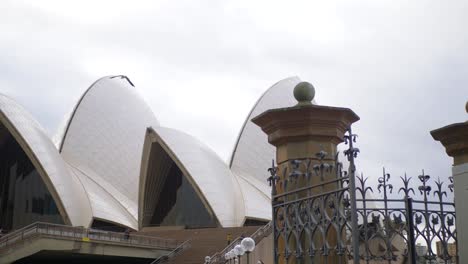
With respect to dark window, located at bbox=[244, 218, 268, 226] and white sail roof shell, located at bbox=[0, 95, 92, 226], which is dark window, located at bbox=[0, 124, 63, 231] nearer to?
white sail roof shell, located at bbox=[0, 95, 92, 226]

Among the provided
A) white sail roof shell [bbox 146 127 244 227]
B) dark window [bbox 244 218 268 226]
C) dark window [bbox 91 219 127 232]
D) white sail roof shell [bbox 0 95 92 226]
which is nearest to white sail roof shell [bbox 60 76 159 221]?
dark window [bbox 91 219 127 232]

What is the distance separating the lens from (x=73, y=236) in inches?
671

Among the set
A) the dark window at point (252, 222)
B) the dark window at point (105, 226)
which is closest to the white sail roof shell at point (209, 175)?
the dark window at point (252, 222)

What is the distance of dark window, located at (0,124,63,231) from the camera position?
26.2 meters

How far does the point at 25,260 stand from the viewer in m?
17.8

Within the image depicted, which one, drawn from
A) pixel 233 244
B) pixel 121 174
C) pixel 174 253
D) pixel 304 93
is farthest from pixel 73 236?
pixel 304 93

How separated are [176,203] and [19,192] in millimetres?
7321

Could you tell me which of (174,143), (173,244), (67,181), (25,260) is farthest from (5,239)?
(174,143)

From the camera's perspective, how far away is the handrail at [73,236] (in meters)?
16.2

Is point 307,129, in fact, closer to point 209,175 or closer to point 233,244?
point 233,244

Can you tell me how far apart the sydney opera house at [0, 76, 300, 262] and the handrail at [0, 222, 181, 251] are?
565 cm

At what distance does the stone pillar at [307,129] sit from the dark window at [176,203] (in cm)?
2198

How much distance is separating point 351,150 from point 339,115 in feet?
2.74

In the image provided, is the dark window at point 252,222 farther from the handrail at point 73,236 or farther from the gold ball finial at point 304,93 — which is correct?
the gold ball finial at point 304,93
